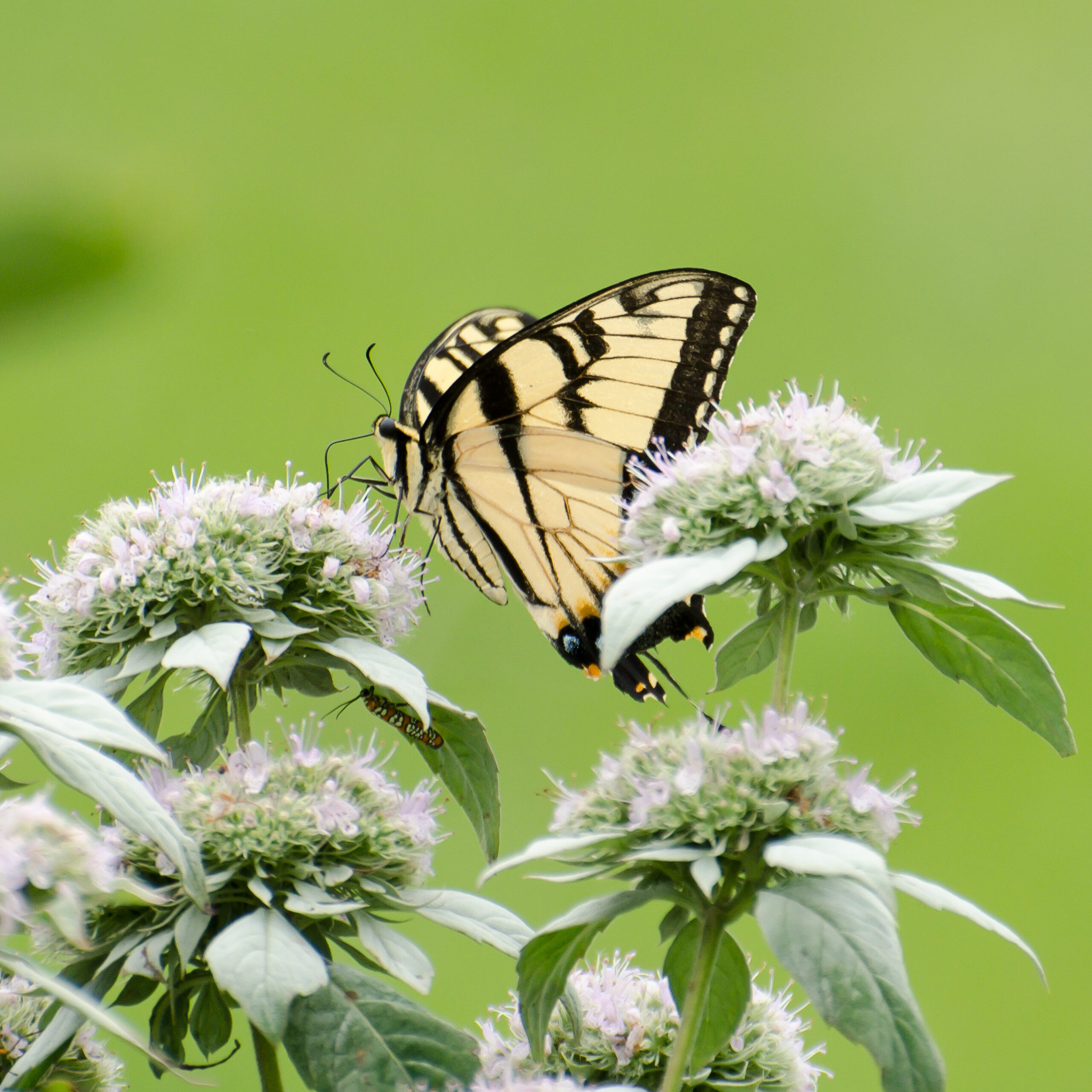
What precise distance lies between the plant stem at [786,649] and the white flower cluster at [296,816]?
1.22 ft

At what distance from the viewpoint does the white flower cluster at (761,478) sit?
1.05 meters

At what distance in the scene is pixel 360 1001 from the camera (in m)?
1.10

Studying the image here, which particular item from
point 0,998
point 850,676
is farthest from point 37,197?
point 0,998

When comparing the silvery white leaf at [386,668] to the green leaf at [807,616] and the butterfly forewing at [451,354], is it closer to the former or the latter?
the green leaf at [807,616]

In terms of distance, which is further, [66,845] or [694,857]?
[694,857]

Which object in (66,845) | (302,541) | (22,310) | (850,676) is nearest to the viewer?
(66,845)

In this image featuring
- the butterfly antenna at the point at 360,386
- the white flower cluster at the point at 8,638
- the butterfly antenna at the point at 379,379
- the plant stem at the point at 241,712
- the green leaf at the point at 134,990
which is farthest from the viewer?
the butterfly antenna at the point at 360,386

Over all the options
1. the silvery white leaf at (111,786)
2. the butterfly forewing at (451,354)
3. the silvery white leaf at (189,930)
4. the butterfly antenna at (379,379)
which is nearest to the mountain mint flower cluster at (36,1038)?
the silvery white leaf at (189,930)

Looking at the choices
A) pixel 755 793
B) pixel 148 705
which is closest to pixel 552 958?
pixel 755 793

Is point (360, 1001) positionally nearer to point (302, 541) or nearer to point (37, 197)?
point (302, 541)

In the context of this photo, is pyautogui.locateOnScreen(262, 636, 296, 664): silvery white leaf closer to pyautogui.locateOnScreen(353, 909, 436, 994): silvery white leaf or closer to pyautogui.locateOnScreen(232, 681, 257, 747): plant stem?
pyautogui.locateOnScreen(232, 681, 257, 747): plant stem

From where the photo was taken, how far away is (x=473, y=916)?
1.18 m

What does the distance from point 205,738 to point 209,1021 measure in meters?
0.33

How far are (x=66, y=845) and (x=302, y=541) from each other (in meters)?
0.63
